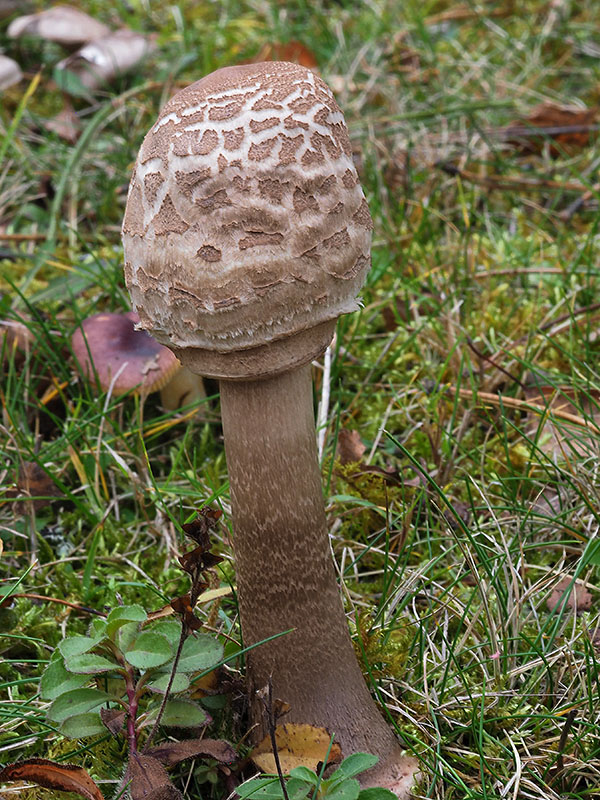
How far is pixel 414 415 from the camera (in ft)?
9.62

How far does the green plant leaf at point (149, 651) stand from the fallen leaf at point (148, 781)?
0.18 meters

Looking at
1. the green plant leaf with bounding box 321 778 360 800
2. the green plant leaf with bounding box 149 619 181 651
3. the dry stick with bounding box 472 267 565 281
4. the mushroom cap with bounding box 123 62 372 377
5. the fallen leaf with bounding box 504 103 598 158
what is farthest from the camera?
the fallen leaf with bounding box 504 103 598 158

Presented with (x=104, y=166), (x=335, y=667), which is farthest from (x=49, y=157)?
(x=335, y=667)

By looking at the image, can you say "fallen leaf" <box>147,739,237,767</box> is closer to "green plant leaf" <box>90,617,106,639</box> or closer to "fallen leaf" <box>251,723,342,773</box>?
"fallen leaf" <box>251,723,342,773</box>

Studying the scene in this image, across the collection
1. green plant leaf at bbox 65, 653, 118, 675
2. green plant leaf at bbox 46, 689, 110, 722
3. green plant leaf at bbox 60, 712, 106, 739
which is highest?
green plant leaf at bbox 65, 653, 118, 675

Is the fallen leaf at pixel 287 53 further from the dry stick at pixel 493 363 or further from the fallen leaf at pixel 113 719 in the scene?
the fallen leaf at pixel 113 719

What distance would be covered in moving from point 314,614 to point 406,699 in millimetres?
368

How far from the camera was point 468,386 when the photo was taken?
297 centimetres

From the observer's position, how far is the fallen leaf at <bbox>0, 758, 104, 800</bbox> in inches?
66.0

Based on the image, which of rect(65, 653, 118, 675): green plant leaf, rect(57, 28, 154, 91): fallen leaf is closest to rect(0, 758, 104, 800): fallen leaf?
rect(65, 653, 118, 675): green plant leaf

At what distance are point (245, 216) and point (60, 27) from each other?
388 centimetres

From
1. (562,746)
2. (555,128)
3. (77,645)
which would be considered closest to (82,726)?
(77,645)

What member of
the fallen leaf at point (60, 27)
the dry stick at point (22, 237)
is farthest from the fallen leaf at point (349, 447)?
the fallen leaf at point (60, 27)

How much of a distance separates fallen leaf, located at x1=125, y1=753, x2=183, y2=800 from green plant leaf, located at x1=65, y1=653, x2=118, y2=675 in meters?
0.18
